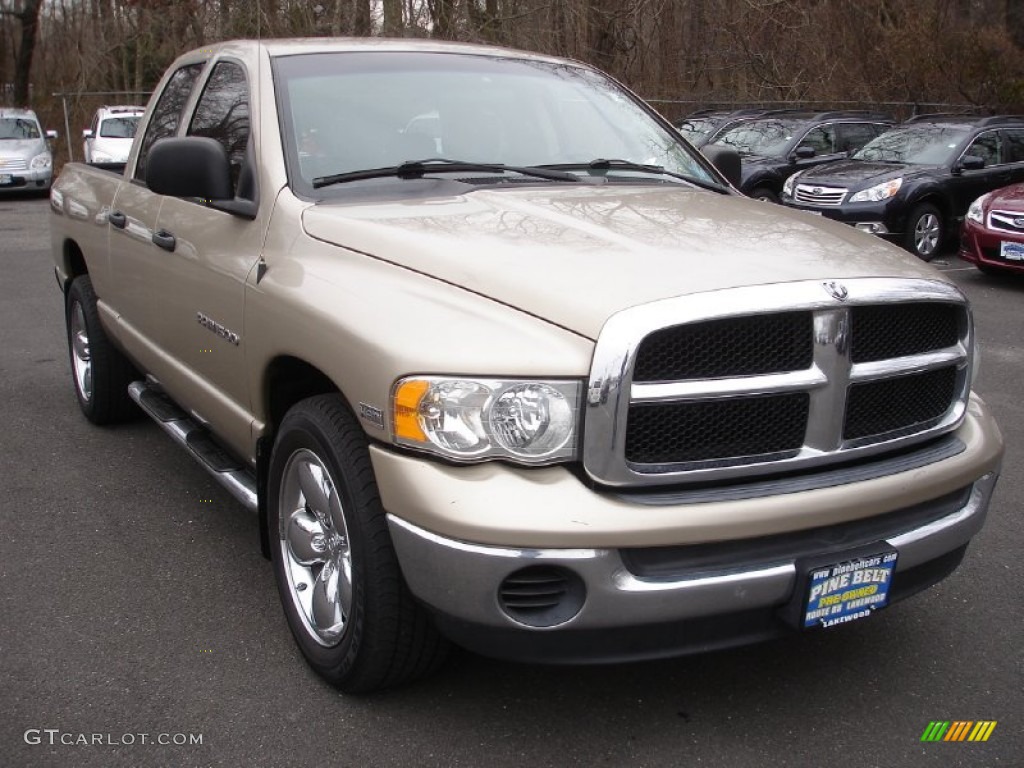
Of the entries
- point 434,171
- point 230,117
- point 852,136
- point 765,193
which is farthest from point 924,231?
point 230,117

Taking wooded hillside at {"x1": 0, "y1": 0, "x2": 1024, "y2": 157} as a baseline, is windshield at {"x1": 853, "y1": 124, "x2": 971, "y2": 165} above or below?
below

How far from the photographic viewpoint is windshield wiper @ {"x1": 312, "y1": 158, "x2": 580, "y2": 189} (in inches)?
143

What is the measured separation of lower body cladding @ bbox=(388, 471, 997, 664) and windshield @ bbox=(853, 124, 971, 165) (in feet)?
37.9

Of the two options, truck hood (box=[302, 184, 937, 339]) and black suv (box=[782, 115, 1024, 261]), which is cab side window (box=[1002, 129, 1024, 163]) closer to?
black suv (box=[782, 115, 1024, 261])

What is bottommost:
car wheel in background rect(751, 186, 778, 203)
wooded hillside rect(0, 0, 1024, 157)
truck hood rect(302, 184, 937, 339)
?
car wheel in background rect(751, 186, 778, 203)

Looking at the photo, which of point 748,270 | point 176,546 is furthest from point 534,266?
point 176,546

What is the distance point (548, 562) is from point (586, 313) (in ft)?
1.98

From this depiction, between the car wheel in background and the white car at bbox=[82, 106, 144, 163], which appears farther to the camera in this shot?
the white car at bbox=[82, 106, 144, 163]

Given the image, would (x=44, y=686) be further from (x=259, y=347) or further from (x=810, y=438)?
(x=810, y=438)

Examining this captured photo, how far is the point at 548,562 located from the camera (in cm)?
250

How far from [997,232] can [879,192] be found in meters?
2.09

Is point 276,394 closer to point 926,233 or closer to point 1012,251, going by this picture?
point 1012,251

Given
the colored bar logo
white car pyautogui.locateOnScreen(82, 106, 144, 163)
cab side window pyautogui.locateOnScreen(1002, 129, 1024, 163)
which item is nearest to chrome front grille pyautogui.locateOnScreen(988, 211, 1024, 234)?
cab side window pyautogui.locateOnScreen(1002, 129, 1024, 163)

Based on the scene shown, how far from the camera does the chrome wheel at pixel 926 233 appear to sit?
12492 mm
